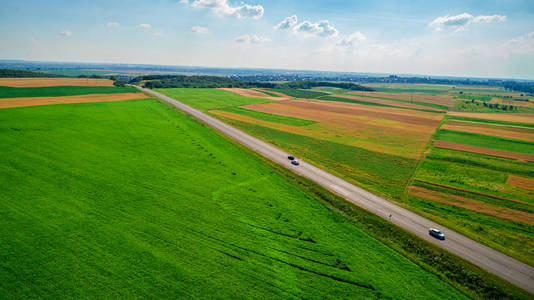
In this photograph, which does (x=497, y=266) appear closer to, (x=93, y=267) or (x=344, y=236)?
(x=344, y=236)

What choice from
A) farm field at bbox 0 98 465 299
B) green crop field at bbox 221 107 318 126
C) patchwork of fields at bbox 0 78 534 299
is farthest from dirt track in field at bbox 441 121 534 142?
farm field at bbox 0 98 465 299

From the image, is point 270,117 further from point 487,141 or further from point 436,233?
point 436,233

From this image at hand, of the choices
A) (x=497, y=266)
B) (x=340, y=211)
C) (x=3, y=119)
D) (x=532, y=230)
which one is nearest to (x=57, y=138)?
(x=3, y=119)

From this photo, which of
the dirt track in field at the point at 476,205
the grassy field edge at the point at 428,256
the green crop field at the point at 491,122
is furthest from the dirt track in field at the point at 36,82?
the green crop field at the point at 491,122

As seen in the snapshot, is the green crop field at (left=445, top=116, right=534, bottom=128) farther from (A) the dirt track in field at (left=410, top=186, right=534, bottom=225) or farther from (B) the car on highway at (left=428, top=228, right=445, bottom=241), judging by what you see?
(B) the car on highway at (left=428, top=228, right=445, bottom=241)

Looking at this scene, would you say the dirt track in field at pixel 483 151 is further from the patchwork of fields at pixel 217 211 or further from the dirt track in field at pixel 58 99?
the dirt track in field at pixel 58 99

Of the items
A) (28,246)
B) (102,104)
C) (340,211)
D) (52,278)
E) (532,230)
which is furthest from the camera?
(102,104)
